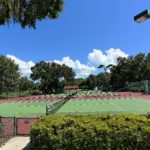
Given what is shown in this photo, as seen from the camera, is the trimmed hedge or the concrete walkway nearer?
the trimmed hedge

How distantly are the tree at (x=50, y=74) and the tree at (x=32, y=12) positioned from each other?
245ft

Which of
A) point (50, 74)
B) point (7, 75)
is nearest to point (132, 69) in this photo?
point (7, 75)

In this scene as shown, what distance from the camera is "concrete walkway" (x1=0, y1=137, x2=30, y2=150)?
46.3 feet

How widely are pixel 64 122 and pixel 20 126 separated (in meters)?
6.15

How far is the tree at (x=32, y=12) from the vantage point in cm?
2433

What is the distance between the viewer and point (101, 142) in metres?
10.7

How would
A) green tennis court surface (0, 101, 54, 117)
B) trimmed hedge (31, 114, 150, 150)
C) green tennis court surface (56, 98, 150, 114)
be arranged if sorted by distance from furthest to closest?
1. green tennis court surface (0, 101, 54, 117)
2. green tennis court surface (56, 98, 150, 114)
3. trimmed hedge (31, 114, 150, 150)

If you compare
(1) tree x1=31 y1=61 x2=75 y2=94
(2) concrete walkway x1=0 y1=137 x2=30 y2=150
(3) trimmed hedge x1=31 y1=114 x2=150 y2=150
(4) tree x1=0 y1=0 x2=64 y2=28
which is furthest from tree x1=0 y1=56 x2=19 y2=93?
(3) trimmed hedge x1=31 y1=114 x2=150 y2=150

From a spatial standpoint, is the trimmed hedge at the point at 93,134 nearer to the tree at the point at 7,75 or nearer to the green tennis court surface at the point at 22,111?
the green tennis court surface at the point at 22,111

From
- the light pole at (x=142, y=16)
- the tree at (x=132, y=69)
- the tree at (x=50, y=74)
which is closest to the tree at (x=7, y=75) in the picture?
the tree at (x=132, y=69)

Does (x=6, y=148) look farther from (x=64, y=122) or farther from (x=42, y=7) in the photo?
(x=42, y=7)

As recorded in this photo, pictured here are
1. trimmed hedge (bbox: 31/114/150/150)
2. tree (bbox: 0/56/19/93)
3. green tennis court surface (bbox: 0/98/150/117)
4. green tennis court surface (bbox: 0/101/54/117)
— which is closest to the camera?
trimmed hedge (bbox: 31/114/150/150)

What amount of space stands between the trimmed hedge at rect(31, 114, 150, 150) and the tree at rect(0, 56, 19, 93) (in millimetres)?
57112

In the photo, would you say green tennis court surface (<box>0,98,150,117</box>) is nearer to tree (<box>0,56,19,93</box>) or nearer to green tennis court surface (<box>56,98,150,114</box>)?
green tennis court surface (<box>56,98,150,114</box>)
